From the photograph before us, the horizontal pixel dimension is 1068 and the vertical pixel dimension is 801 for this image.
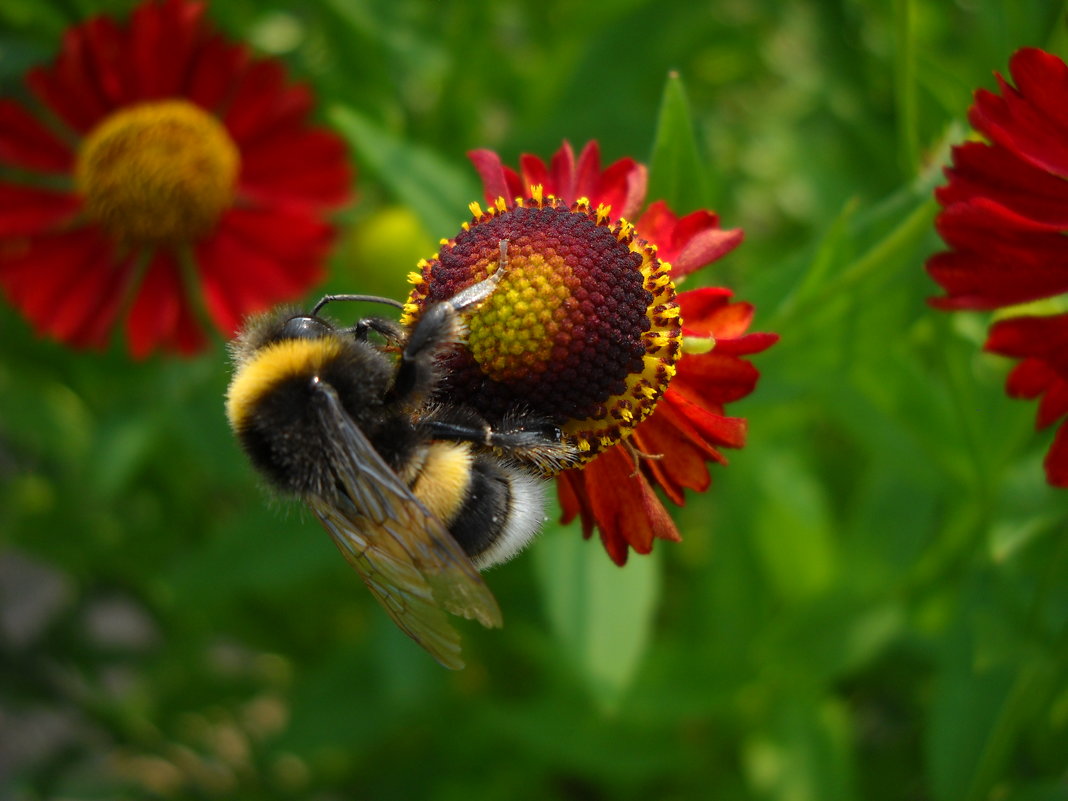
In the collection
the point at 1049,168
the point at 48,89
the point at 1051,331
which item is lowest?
the point at 1051,331

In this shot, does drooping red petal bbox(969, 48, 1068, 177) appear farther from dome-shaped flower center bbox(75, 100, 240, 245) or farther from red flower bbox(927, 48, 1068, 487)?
dome-shaped flower center bbox(75, 100, 240, 245)

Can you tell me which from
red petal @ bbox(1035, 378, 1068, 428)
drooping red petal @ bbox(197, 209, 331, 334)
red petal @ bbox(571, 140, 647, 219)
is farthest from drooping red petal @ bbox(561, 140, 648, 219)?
drooping red petal @ bbox(197, 209, 331, 334)

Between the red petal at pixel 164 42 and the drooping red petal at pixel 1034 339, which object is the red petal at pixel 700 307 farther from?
the red petal at pixel 164 42

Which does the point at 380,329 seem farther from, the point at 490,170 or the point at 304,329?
the point at 490,170

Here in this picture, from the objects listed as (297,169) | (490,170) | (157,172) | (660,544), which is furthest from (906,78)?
(157,172)

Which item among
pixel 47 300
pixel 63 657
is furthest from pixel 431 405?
pixel 63 657

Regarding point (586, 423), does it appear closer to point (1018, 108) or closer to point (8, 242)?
point (1018, 108)

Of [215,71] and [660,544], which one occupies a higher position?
[215,71]
